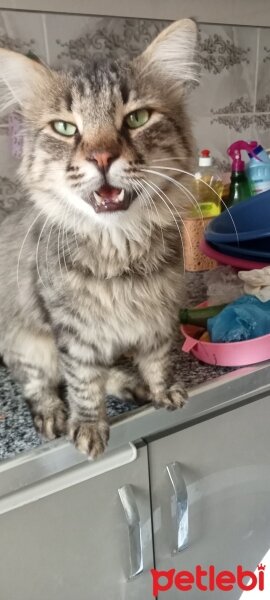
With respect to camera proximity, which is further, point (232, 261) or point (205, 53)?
point (205, 53)

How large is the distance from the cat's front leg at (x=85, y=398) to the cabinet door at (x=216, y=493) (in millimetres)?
102

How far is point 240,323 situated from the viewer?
0.88 m

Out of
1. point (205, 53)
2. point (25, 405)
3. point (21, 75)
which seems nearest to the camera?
point (21, 75)

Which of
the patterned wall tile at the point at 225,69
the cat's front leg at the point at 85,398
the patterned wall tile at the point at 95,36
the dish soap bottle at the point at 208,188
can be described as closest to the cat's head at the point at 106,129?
the cat's front leg at the point at 85,398

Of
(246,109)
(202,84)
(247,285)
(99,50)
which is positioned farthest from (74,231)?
(246,109)

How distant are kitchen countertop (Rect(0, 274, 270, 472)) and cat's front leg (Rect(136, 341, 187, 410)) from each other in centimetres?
2

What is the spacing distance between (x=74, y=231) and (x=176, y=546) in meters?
0.58

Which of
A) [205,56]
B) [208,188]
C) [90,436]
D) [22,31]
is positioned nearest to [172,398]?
[90,436]

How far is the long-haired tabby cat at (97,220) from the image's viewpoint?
66 cm

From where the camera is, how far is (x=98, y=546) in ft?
2.59

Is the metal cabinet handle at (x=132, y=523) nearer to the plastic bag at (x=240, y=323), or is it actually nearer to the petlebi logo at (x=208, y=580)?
the petlebi logo at (x=208, y=580)

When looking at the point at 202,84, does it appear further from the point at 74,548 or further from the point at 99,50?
the point at 74,548

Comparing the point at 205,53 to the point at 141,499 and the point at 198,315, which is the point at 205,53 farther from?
the point at 141,499

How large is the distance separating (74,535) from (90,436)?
0.17 meters
